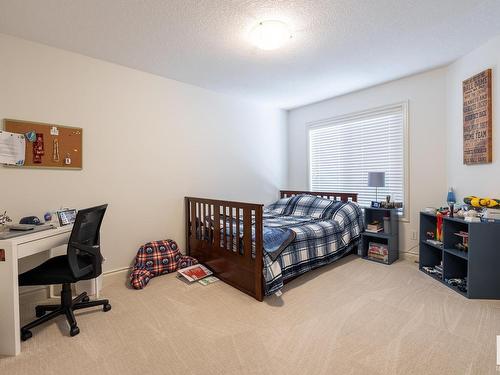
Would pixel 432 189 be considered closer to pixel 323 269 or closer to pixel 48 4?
pixel 323 269

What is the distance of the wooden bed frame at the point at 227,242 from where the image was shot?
219 cm

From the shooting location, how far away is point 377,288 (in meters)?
2.44

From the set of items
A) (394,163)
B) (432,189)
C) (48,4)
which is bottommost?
(432,189)

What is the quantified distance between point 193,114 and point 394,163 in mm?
2773

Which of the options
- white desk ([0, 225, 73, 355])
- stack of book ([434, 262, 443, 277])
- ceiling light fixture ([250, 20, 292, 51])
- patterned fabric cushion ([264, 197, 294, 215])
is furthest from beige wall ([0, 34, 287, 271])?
stack of book ([434, 262, 443, 277])

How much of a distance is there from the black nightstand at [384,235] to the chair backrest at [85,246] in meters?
3.04

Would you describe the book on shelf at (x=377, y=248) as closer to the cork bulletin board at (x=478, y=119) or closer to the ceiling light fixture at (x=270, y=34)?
the cork bulletin board at (x=478, y=119)

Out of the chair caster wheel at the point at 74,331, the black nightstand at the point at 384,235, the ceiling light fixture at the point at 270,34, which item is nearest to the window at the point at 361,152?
the black nightstand at the point at 384,235

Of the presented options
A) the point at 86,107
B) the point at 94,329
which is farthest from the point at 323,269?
the point at 86,107

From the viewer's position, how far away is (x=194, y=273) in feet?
8.92

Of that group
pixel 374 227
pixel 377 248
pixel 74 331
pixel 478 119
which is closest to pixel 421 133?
pixel 478 119

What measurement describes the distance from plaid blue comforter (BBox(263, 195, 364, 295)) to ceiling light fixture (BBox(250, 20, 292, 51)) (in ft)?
5.85

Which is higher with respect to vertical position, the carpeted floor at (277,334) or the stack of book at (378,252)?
the stack of book at (378,252)

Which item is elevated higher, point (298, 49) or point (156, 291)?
point (298, 49)
